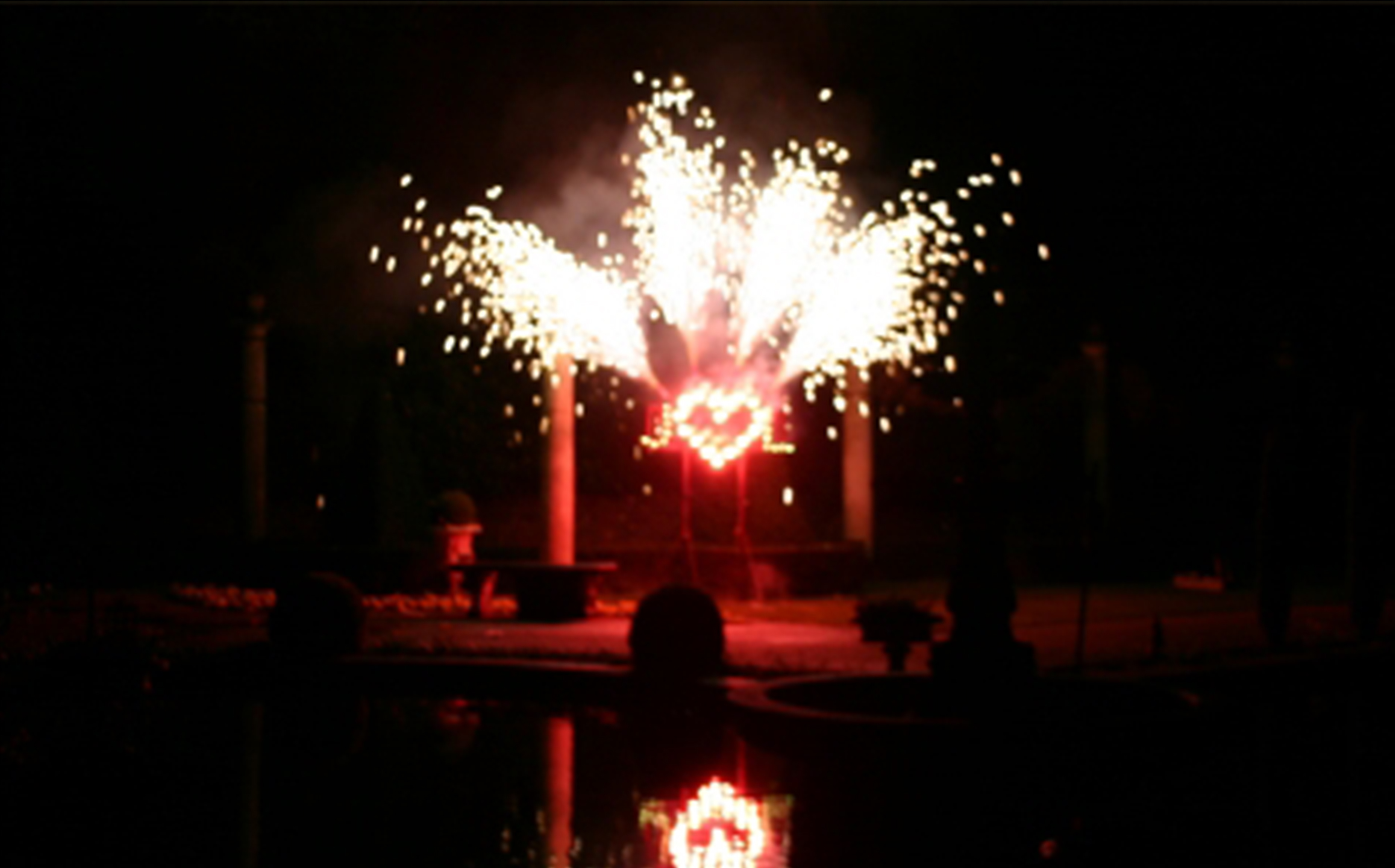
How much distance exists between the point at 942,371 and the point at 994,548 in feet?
4.85

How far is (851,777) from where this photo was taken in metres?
13.0

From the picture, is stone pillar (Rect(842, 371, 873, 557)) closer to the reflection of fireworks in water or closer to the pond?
the reflection of fireworks in water

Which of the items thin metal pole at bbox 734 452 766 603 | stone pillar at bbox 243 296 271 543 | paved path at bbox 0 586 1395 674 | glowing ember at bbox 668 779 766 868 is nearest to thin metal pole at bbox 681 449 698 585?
thin metal pole at bbox 734 452 766 603

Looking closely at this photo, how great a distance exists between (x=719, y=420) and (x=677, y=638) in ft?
29.8

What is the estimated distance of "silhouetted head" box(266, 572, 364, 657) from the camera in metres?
19.2

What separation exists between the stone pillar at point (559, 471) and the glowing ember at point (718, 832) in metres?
14.8

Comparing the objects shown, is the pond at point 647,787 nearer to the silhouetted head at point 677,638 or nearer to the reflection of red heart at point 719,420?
the silhouetted head at point 677,638

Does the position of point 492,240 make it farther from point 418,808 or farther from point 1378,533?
point 418,808

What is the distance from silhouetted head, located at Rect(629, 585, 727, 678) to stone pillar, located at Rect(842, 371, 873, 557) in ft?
44.5

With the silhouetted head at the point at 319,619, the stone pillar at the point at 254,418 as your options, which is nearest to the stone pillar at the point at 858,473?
the stone pillar at the point at 254,418

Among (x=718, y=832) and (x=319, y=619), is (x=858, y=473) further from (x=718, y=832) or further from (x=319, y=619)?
(x=718, y=832)

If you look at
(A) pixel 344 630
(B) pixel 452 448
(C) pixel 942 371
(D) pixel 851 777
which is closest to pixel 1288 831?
(D) pixel 851 777

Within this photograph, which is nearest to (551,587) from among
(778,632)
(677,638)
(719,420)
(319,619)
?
(719,420)

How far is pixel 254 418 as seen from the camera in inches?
1174
